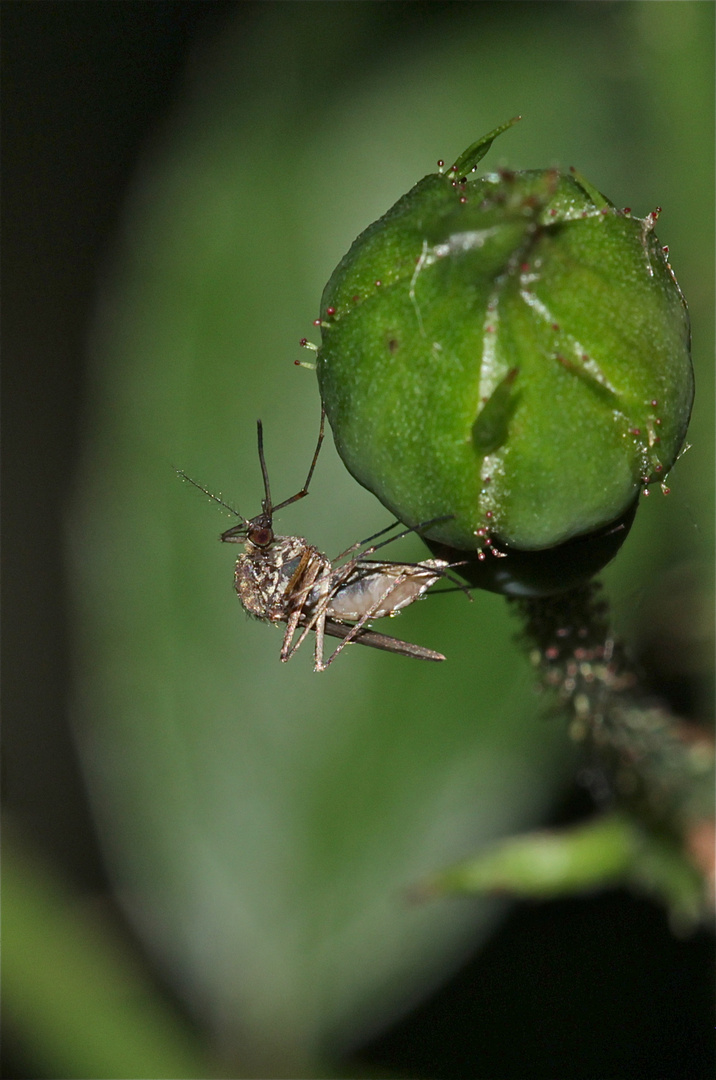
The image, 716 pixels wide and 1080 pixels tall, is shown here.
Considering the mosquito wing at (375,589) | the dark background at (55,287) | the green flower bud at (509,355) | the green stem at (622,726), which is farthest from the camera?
the dark background at (55,287)

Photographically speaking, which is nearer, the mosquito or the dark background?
the mosquito

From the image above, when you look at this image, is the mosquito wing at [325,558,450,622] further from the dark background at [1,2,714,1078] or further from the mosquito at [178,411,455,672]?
the dark background at [1,2,714,1078]

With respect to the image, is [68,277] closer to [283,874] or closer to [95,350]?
[95,350]

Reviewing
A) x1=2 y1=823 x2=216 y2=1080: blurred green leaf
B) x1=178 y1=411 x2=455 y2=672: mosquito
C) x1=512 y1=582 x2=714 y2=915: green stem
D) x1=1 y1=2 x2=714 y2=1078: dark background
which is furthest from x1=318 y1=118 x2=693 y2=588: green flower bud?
x1=1 y1=2 x2=714 y2=1078: dark background

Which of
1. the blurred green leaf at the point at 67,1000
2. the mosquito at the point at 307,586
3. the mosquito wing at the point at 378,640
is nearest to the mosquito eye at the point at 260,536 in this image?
the mosquito at the point at 307,586

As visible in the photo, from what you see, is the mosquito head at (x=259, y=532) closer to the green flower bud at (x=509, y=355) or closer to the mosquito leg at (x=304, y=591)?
the mosquito leg at (x=304, y=591)

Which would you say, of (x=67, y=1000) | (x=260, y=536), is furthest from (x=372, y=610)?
(x=67, y=1000)
